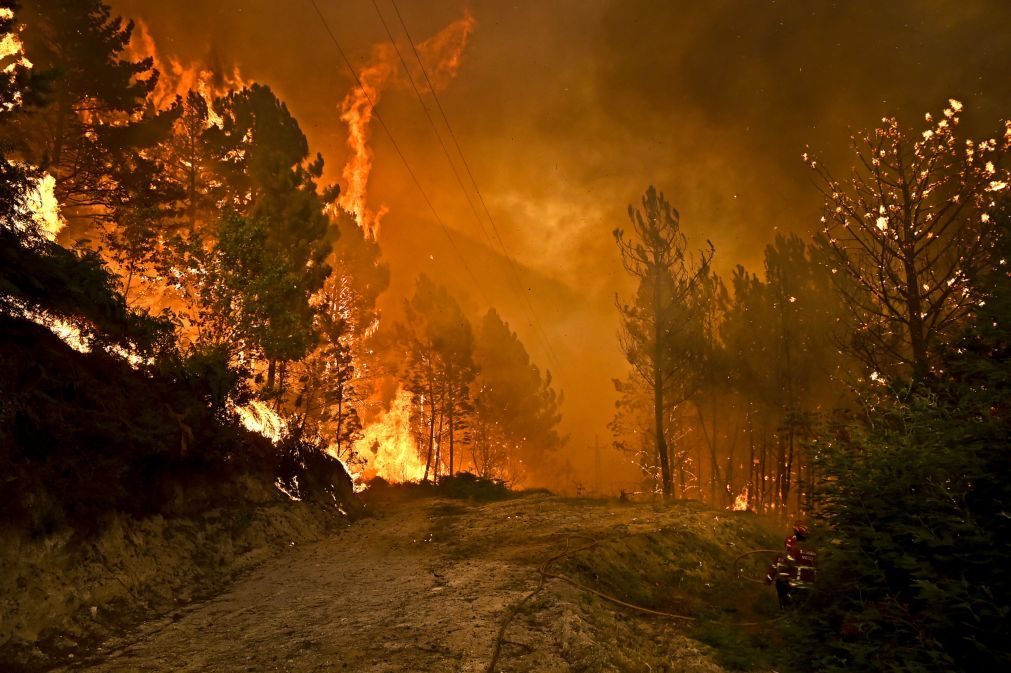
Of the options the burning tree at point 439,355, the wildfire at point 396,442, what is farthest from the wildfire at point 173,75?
the wildfire at point 396,442

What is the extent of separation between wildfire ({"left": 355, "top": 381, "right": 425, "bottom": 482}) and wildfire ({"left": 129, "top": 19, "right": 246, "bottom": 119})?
31.6 metres

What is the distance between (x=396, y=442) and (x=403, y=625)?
47.6 meters

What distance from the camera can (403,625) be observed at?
709cm

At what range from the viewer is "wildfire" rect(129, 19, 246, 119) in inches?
1806

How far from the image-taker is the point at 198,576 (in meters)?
9.78

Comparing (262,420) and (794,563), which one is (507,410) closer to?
(262,420)

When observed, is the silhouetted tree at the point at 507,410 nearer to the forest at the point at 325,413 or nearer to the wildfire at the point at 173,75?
the forest at the point at 325,413

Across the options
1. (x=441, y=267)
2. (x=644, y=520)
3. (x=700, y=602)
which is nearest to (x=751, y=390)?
(x=644, y=520)

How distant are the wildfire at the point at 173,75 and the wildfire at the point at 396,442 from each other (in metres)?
31.6

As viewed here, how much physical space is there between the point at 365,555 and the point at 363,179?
239 ft

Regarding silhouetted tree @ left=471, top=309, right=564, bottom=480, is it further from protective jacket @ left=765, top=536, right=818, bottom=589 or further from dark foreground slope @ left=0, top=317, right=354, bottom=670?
protective jacket @ left=765, top=536, right=818, bottom=589

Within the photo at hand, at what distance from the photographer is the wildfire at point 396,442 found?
50594 mm

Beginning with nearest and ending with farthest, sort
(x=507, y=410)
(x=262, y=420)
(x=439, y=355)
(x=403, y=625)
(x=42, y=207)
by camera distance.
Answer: (x=403, y=625)
(x=42, y=207)
(x=262, y=420)
(x=439, y=355)
(x=507, y=410)

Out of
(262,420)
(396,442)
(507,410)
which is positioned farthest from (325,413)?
(507,410)
